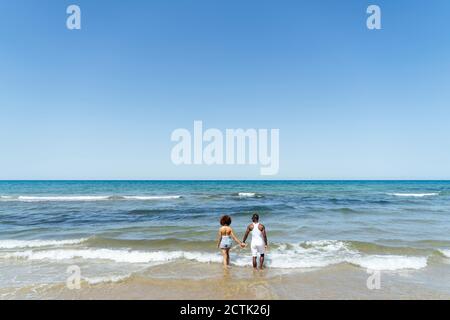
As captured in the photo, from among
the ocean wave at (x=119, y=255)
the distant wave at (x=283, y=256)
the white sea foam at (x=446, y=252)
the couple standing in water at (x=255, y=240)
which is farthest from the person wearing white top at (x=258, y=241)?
the white sea foam at (x=446, y=252)

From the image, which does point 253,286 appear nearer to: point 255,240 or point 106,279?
point 255,240

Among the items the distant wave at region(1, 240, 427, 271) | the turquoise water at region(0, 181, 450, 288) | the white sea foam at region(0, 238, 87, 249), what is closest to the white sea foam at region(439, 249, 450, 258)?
the turquoise water at region(0, 181, 450, 288)

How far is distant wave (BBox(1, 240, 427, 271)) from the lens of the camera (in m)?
9.20

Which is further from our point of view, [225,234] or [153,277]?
[225,234]

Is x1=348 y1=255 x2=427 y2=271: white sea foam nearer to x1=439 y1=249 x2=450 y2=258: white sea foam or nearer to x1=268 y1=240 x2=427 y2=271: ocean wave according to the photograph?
x1=268 y1=240 x2=427 y2=271: ocean wave

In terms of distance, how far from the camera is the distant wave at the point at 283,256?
920cm

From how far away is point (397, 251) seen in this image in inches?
434

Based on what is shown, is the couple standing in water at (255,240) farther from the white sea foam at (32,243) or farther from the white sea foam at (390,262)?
the white sea foam at (32,243)

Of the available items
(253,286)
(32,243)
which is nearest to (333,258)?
(253,286)
